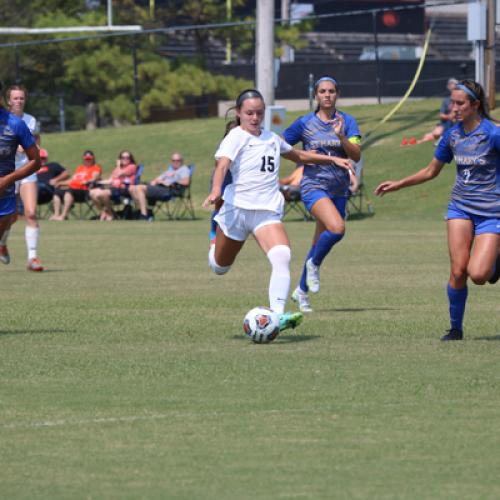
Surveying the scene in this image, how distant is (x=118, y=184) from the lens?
30562 mm

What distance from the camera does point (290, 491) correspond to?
6016mm

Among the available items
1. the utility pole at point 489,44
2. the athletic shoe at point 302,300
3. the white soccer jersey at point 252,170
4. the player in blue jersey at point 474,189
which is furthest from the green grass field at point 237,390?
the utility pole at point 489,44

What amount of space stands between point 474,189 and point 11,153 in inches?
143

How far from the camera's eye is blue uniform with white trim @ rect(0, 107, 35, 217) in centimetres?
1110

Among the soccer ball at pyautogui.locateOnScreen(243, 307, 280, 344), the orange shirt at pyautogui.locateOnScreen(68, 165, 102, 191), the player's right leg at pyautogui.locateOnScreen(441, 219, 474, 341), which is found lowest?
the orange shirt at pyautogui.locateOnScreen(68, 165, 102, 191)

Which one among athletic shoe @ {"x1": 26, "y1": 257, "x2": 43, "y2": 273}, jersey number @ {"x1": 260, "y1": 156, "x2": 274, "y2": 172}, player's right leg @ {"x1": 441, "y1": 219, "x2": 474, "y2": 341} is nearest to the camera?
player's right leg @ {"x1": 441, "y1": 219, "x2": 474, "y2": 341}

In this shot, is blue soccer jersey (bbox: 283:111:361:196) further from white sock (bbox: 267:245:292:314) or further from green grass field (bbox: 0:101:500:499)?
white sock (bbox: 267:245:292:314)

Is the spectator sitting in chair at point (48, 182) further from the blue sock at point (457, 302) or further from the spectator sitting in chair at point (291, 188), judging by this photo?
the blue sock at point (457, 302)

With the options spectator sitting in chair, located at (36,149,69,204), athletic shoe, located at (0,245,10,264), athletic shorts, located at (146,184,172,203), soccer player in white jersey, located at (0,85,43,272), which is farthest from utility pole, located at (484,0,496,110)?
athletic shoe, located at (0,245,10,264)

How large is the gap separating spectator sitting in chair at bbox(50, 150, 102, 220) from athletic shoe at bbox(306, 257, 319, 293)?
17785 millimetres

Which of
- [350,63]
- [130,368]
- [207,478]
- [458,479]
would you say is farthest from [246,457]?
[350,63]

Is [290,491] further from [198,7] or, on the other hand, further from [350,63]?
[198,7]

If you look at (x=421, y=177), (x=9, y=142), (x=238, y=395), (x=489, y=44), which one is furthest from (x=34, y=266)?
(x=489, y=44)

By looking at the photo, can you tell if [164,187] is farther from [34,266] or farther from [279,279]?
[279,279]
